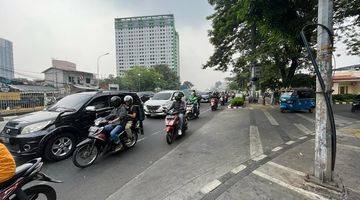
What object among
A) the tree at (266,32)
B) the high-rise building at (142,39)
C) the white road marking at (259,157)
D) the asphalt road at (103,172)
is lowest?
the asphalt road at (103,172)

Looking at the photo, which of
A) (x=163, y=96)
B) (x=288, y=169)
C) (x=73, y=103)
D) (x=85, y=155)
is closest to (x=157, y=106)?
(x=163, y=96)

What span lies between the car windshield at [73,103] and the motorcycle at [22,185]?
3.45 meters

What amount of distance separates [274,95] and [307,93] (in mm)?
9035

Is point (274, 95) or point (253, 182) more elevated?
point (274, 95)

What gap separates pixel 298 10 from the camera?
8.11m

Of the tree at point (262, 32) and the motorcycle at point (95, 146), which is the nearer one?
the motorcycle at point (95, 146)

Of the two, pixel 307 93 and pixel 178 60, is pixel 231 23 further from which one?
pixel 178 60

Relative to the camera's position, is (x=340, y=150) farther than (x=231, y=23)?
No

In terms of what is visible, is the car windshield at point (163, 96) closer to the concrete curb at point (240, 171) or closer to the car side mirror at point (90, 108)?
the car side mirror at point (90, 108)

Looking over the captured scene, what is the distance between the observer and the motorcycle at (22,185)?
2.73 meters

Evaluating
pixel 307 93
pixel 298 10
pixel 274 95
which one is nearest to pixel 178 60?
pixel 274 95

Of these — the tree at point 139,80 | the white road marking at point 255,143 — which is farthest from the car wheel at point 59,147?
the tree at point 139,80

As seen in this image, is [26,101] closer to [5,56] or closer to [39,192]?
[39,192]

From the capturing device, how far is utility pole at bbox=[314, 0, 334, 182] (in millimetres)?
3678
